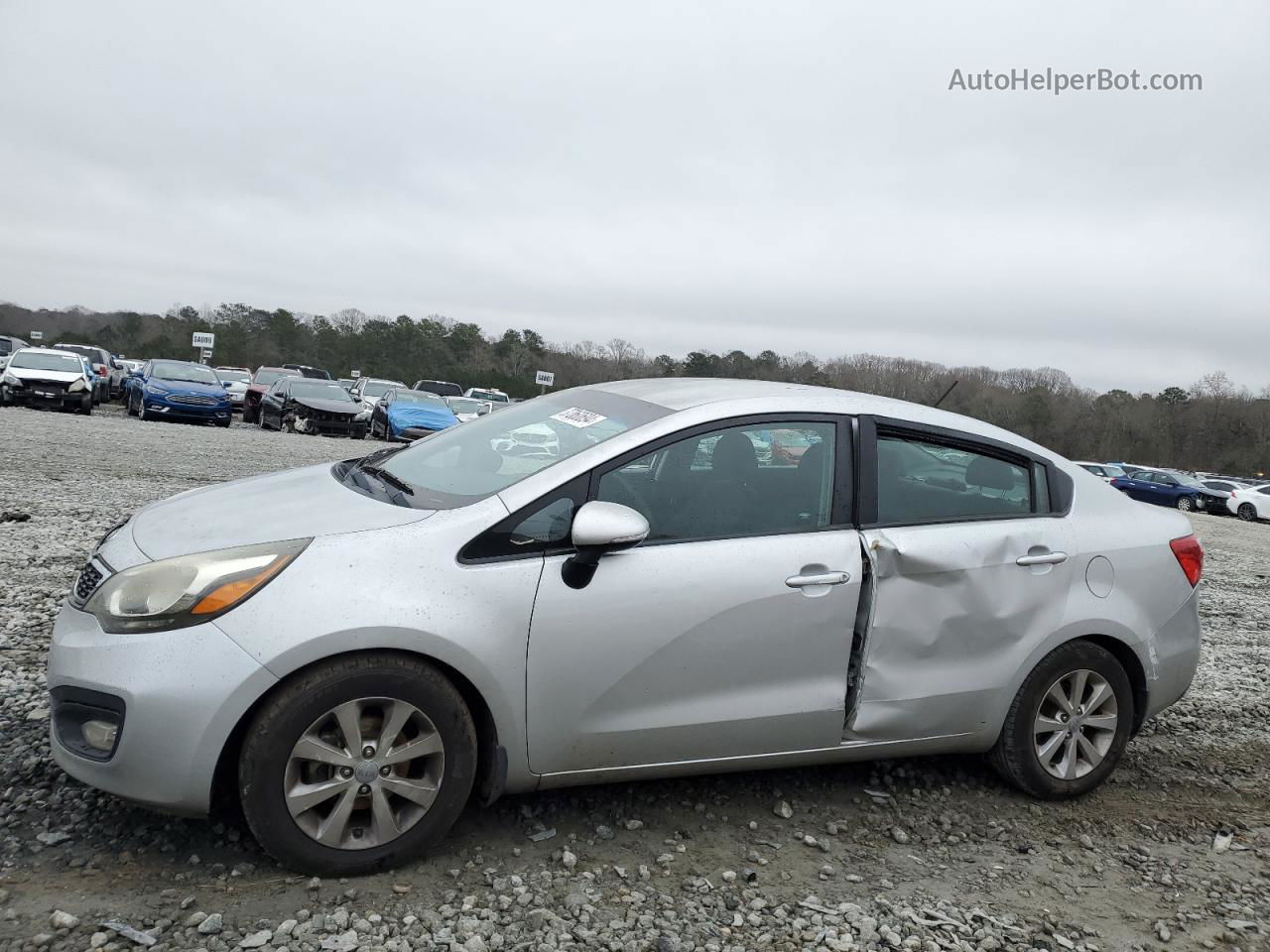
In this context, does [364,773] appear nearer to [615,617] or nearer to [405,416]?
[615,617]

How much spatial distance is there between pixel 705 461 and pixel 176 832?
2.15 metres

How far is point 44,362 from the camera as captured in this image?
23.3 metres

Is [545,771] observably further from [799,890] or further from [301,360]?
[301,360]

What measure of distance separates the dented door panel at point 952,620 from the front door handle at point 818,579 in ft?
0.49

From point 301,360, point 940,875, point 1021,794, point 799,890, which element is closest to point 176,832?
point 799,890

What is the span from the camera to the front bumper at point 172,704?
2.81m

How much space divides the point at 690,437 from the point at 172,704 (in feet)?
6.14

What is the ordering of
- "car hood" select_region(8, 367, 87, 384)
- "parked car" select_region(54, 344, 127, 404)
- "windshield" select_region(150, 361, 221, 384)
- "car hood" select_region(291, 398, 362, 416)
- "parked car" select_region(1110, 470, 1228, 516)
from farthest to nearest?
"parked car" select_region(1110, 470, 1228, 516) < "parked car" select_region(54, 344, 127, 404) < "car hood" select_region(291, 398, 362, 416) < "windshield" select_region(150, 361, 221, 384) < "car hood" select_region(8, 367, 87, 384)

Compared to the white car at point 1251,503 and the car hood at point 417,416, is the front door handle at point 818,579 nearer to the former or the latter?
the car hood at point 417,416

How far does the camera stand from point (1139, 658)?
161 inches

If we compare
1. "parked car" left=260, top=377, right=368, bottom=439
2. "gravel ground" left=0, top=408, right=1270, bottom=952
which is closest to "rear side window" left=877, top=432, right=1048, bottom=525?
"gravel ground" left=0, top=408, right=1270, bottom=952

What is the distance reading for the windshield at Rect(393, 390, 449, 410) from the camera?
85.8 feet

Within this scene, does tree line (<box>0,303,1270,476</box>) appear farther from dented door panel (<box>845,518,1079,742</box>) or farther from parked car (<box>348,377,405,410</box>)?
dented door panel (<box>845,518,1079,742</box>)

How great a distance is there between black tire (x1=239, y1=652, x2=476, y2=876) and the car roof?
1.39 m
